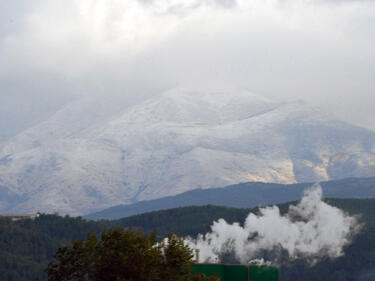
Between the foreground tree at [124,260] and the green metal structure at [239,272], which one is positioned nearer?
the foreground tree at [124,260]

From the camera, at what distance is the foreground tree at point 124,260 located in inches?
3907

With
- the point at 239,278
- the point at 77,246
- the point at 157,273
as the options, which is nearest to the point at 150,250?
the point at 157,273

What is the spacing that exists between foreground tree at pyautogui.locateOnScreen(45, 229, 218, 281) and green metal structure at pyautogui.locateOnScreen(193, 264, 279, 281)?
36018 mm

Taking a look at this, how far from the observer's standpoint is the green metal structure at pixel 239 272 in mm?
141375

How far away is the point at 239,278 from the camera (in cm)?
14238

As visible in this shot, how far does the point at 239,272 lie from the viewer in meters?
143

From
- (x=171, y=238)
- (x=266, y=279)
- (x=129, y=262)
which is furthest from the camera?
(x=266, y=279)

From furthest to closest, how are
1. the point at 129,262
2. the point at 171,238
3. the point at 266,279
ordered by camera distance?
the point at 266,279 < the point at 171,238 < the point at 129,262

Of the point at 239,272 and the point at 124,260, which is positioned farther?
the point at 239,272

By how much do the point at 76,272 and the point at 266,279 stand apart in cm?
4588

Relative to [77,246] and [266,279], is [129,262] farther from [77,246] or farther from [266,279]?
[266,279]

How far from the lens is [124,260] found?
9962cm

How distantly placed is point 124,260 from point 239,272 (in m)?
46.5

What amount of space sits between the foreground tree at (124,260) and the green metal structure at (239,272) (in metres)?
36.0
